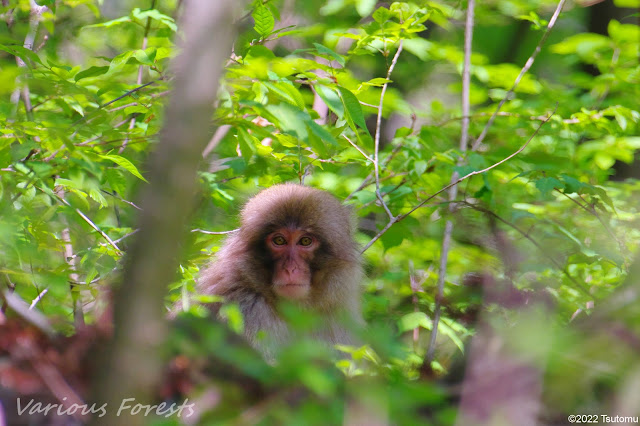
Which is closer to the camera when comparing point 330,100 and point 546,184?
point 330,100

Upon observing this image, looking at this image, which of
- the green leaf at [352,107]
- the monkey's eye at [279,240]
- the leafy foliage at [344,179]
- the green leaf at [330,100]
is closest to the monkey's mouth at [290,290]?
the monkey's eye at [279,240]

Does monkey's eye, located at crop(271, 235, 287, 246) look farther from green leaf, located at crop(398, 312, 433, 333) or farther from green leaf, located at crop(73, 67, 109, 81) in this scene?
green leaf, located at crop(73, 67, 109, 81)

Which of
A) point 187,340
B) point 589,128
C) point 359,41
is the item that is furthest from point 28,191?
point 589,128

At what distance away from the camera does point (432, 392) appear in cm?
124

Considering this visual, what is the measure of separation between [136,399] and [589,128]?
4440 mm

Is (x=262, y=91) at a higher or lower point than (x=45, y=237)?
higher

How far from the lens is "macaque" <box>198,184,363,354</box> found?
3.62 m

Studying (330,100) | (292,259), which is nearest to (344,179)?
(292,259)

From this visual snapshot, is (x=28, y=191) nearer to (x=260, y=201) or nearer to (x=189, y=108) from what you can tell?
(x=260, y=201)

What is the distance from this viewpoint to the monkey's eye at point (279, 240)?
387 cm

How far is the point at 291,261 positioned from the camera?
366cm

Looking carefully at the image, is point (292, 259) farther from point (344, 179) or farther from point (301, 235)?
point (344, 179)

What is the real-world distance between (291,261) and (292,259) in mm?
18

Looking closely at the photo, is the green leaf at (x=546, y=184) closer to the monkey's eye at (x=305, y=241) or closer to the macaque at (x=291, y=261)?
the macaque at (x=291, y=261)
